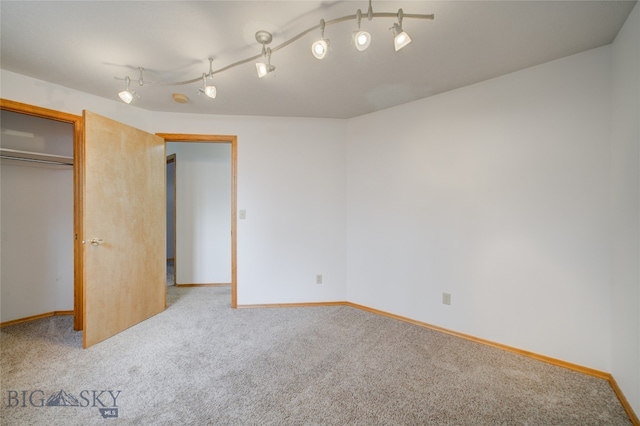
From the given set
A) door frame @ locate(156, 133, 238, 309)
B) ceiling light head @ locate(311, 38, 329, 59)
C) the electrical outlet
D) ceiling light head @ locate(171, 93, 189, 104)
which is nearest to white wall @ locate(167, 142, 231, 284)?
door frame @ locate(156, 133, 238, 309)

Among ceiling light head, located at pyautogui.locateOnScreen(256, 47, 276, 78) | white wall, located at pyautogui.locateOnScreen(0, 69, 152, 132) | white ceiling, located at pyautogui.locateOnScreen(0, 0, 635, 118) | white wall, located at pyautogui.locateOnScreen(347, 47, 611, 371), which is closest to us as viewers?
white ceiling, located at pyautogui.locateOnScreen(0, 0, 635, 118)

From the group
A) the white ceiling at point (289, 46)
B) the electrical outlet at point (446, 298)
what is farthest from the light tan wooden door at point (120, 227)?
the electrical outlet at point (446, 298)

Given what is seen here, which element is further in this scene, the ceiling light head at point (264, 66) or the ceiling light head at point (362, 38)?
the ceiling light head at point (264, 66)

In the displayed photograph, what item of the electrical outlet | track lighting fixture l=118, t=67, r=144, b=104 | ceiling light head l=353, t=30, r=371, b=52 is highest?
track lighting fixture l=118, t=67, r=144, b=104

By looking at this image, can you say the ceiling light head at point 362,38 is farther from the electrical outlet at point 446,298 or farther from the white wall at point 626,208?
the electrical outlet at point 446,298

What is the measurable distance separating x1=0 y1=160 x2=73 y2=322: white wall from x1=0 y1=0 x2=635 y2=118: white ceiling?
1.23m

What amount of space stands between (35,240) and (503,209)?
484cm

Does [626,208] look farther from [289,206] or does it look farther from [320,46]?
[289,206]

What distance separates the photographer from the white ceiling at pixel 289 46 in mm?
1449

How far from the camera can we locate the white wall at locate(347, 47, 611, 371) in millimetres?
1853

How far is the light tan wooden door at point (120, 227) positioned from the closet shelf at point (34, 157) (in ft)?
3.04

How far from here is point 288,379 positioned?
1.77 meters

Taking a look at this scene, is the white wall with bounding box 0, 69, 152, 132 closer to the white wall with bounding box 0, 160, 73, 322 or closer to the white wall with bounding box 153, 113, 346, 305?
the white wall with bounding box 153, 113, 346, 305

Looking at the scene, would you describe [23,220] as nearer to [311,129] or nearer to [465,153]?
[311,129]
